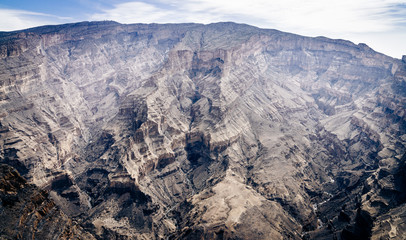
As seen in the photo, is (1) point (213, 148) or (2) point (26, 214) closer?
(2) point (26, 214)

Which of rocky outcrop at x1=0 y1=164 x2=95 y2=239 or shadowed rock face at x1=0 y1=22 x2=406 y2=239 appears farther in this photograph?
shadowed rock face at x1=0 y1=22 x2=406 y2=239

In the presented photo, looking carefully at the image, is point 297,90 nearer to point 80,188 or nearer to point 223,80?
point 223,80

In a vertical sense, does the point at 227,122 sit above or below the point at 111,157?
above

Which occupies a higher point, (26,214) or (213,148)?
(26,214)

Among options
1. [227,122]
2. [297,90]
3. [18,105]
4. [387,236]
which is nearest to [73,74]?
[18,105]

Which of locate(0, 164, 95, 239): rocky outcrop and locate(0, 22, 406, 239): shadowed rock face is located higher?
locate(0, 164, 95, 239): rocky outcrop

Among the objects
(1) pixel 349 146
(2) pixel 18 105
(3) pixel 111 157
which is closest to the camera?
(3) pixel 111 157

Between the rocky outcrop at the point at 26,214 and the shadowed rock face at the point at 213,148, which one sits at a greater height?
the rocky outcrop at the point at 26,214

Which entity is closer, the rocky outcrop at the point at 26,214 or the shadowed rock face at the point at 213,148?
the rocky outcrop at the point at 26,214
